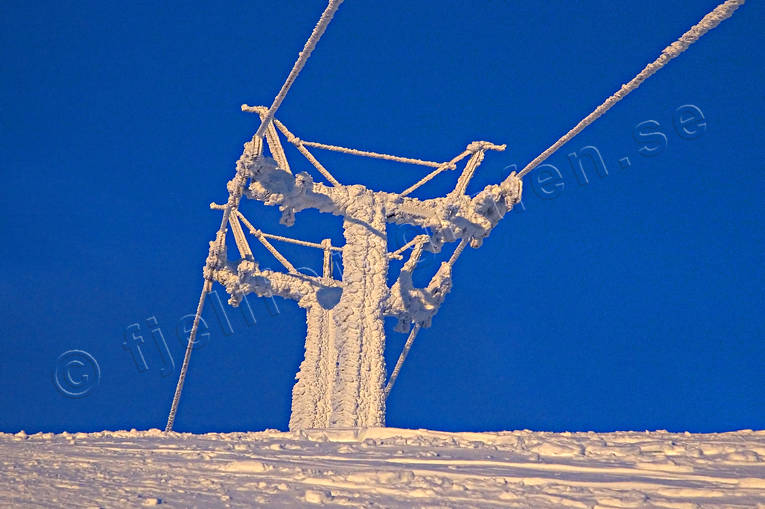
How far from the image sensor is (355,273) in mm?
14523

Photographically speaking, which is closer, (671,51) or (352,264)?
(671,51)

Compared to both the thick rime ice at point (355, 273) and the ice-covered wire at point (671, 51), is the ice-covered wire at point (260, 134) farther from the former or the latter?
the ice-covered wire at point (671, 51)

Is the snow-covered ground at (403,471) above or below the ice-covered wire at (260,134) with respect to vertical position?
below

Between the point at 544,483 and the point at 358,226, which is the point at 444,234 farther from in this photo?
the point at 544,483

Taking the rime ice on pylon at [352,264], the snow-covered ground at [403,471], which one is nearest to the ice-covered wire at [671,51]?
the rime ice on pylon at [352,264]

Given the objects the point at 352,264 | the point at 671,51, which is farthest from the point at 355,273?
the point at 671,51

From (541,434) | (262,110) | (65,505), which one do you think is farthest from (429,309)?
(65,505)

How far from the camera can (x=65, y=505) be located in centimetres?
515

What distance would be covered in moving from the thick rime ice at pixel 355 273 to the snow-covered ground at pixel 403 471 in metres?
5.41

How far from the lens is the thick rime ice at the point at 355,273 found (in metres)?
14.1

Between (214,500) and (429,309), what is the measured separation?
11.6 m

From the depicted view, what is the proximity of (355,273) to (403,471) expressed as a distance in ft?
28.2

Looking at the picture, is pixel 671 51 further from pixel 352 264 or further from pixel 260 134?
pixel 352 264

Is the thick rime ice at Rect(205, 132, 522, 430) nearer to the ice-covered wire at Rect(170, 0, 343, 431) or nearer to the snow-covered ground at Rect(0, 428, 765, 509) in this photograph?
the ice-covered wire at Rect(170, 0, 343, 431)
